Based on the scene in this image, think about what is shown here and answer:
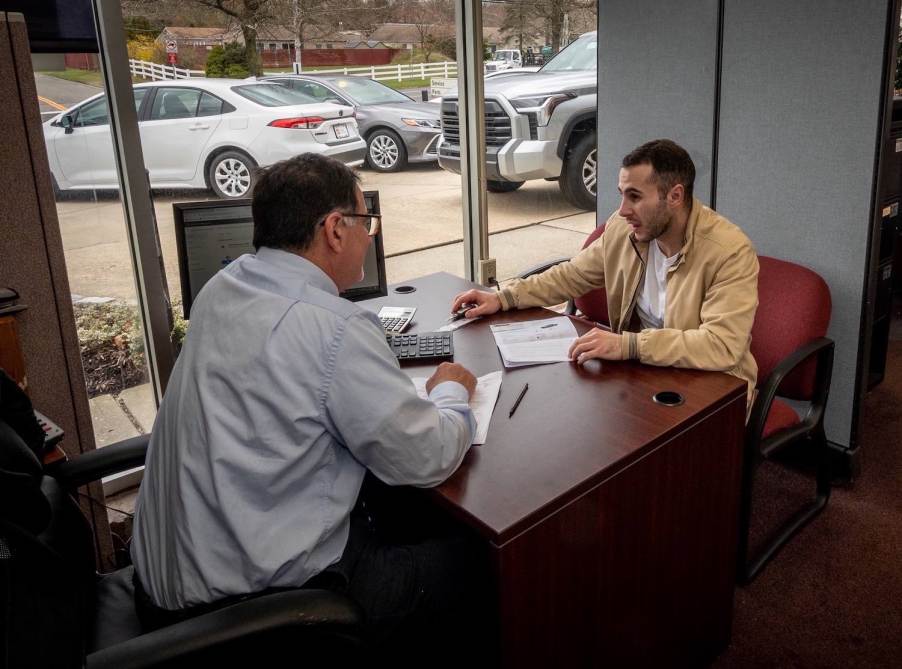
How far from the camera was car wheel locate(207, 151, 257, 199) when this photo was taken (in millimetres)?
3125

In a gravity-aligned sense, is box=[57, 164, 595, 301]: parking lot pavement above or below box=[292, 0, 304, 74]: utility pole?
below

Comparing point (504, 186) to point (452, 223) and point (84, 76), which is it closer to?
point (452, 223)

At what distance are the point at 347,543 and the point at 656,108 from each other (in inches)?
86.0

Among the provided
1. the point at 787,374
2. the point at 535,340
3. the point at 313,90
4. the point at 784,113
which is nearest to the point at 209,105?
the point at 313,90

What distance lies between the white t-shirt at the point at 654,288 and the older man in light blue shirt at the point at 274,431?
111cm

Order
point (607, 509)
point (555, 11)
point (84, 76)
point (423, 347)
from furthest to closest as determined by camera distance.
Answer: point (555, 11)
point (84, 76)
point (423, 347)
point (607, 509)

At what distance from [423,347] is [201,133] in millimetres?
1689

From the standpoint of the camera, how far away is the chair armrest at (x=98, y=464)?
1.45 m

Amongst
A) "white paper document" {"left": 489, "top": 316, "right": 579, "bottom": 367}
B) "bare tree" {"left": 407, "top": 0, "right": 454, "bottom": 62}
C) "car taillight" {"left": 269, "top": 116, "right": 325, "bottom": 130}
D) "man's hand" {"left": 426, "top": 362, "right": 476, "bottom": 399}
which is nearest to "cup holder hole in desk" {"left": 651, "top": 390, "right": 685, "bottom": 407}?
"white paper document" {"left": 489, "top": 316, "right": 579, "bottom": 367}

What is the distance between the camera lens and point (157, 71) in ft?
8.74

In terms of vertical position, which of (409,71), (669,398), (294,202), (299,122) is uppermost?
(409,71)

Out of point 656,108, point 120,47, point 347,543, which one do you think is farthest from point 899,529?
point 120,47

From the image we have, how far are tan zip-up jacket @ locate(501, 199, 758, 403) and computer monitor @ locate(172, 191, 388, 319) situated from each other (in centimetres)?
68

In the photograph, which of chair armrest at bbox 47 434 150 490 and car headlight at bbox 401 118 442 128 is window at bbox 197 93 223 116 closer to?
car headlight at bbox 401 118 442 128
